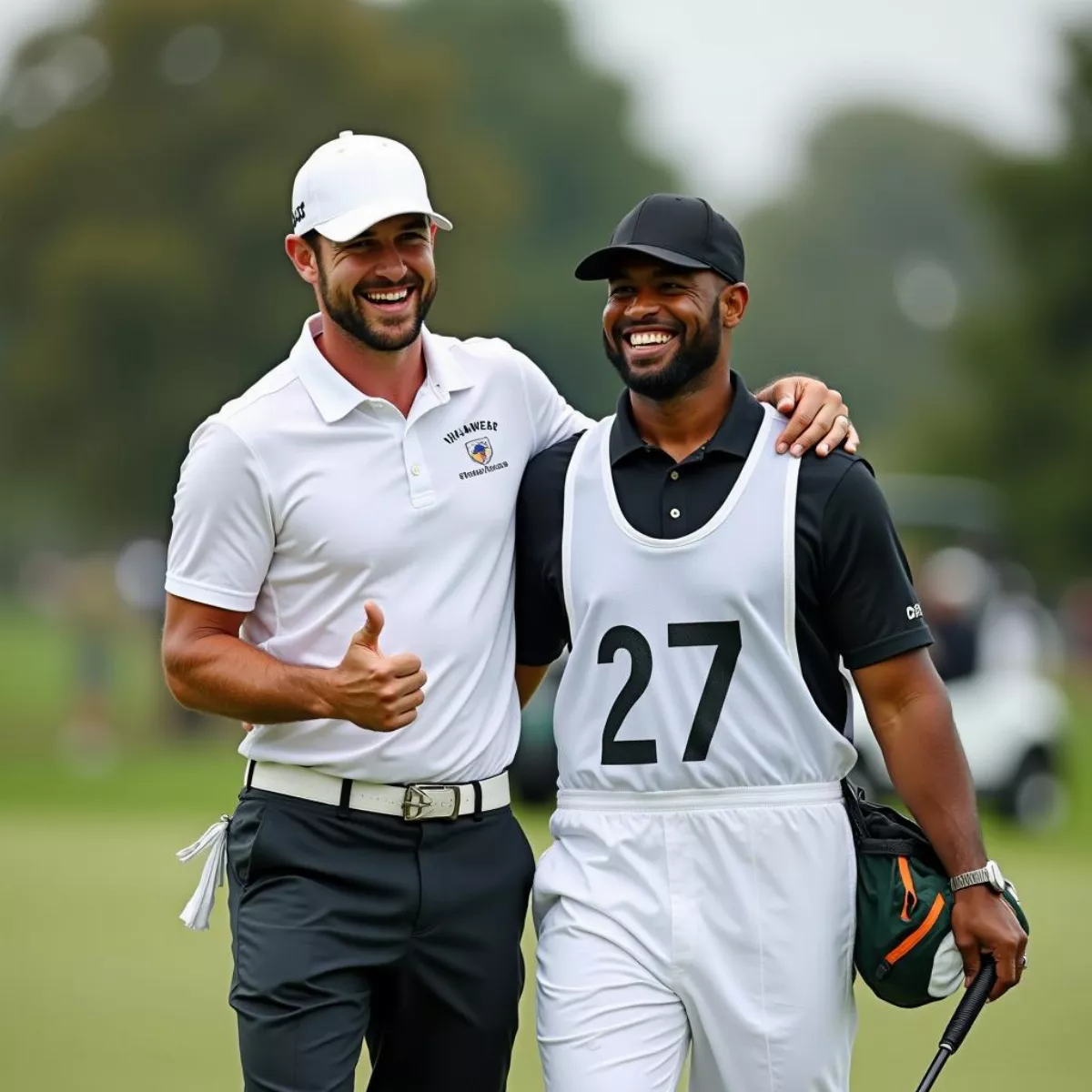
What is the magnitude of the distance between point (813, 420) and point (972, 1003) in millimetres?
1366

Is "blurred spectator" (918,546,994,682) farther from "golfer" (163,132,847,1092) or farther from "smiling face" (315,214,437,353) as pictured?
"smiling face" (315,214,437,353)

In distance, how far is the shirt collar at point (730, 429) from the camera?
4.98 metres

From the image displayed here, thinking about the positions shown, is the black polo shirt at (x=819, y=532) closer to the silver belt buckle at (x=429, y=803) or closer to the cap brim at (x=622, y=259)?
the cap brim at (x=622, y=259)

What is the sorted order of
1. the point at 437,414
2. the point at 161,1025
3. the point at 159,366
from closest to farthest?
the point at 437,414
the point at 161,1025
the point at 159,366

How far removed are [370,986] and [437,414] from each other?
1.36 metres

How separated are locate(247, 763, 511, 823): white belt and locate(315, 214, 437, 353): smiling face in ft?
3.32

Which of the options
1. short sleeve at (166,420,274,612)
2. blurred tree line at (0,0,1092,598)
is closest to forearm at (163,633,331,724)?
short sleeve at (166,420,274,612)

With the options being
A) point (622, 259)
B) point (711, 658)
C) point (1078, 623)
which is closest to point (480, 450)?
point (622, 259)

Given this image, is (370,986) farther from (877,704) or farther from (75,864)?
(75,864)

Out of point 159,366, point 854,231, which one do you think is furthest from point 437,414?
point 854,231

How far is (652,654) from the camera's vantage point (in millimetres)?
4863

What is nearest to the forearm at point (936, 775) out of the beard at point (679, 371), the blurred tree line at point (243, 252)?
the beard at point (679, 371)

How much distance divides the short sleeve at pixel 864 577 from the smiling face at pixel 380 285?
1078 millimetres

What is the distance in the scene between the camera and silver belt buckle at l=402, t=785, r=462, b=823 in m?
5.00
